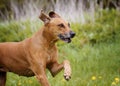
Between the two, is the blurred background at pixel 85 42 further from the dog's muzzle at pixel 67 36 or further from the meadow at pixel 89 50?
the dog's muzzle at pixel 67 36

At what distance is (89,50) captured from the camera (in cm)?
1062

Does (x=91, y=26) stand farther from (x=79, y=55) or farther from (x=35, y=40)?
(x=35, y=40)

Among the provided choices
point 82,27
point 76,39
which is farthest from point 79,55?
point 82,27

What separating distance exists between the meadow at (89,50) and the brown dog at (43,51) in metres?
0.75

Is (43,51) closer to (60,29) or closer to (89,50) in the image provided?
(60,29)

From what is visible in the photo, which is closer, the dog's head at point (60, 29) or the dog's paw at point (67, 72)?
the dog's paw at point (67, 72)

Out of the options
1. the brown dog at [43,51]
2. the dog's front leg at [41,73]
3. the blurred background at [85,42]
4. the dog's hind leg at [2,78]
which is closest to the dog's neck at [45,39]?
the brown dog at [43,51]

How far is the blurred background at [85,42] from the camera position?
27.3 ft

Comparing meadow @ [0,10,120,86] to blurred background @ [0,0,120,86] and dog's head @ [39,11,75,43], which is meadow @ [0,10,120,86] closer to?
blurred background @ [0,0,120,86]

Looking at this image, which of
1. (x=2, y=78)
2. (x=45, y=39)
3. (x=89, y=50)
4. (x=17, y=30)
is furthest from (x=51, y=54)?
(x=17, y=30)

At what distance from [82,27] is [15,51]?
5.08 metres

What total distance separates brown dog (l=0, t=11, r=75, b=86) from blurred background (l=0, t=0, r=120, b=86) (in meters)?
0.75

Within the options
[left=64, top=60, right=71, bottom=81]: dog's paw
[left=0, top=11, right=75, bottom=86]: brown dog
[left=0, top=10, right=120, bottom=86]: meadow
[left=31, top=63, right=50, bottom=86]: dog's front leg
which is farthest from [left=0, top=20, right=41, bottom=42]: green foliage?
[left=64, top=60, right=71, bottom=81]: dog's paw

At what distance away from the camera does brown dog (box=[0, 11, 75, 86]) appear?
7016 mm
